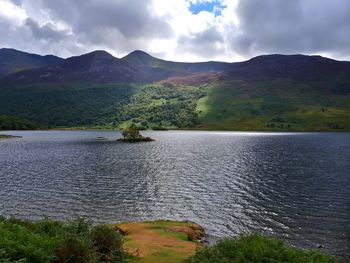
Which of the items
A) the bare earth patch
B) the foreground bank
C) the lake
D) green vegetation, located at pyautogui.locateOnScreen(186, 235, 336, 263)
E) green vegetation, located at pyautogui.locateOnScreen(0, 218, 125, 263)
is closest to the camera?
green vegetation, located at pyautogui.locateOnScreen(0, 218, 125, 263)

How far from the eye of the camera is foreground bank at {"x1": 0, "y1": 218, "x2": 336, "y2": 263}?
792 inches

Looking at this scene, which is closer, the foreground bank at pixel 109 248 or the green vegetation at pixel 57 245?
the green vegetation at pixel 57 245

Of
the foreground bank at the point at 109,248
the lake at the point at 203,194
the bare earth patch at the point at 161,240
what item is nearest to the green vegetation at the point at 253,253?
the foreground bank at the point at 109,248

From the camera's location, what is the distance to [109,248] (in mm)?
25422

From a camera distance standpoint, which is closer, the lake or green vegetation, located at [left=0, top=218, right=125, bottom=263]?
green vegetation, located at [left=0, top=218, right=125, bottom=263]

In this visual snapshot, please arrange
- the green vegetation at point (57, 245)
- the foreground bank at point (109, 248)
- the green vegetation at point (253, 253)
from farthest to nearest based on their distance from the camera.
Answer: the green vegetation at point (253, 253), the foreground bank at point (109, 248), the green vegetation at point (57, 245)

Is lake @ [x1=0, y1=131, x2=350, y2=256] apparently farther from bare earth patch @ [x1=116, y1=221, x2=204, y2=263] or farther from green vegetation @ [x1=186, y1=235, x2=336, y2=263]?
green vegetation @ [x1=186, y1=235, x2=336, y2=263]

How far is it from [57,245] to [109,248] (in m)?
4.60

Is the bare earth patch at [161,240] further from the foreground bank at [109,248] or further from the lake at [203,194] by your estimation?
the lake at [203,194]

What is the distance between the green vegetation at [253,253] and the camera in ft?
73.4

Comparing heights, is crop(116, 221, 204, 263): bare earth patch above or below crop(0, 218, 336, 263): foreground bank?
below

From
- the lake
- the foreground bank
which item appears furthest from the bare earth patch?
the lake

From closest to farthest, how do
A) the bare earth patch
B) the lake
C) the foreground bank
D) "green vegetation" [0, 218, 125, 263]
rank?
"green vegetation" [0, 218, 125, 263], the foreground bank, the bare earth patch, the lake

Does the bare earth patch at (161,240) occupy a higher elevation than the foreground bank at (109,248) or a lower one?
lower
